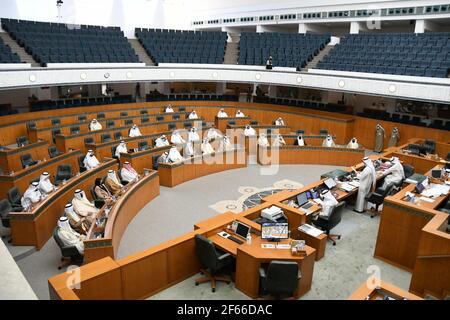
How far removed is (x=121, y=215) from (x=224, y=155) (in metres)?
5.67

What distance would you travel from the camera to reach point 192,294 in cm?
612

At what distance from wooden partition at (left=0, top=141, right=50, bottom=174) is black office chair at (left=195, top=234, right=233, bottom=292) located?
799cm

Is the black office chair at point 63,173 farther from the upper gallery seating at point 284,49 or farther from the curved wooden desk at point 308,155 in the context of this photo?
the upper gallery seating at point 284,49

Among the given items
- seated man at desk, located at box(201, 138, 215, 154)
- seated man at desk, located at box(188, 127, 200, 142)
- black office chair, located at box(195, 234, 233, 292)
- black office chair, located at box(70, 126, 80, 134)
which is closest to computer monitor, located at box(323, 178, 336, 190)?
black office chair, located at box(195, 234, 233, 292)

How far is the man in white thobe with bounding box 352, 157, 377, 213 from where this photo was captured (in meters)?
9.23

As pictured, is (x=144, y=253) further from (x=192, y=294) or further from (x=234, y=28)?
(x=234, y=28)

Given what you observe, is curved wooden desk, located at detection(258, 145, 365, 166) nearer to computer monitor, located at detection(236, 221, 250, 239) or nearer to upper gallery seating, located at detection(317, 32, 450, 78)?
upper gallery seating, located at detection(317, 32, 450, 78)

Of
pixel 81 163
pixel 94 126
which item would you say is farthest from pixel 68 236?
pixel 94 126

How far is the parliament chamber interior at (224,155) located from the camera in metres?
6.16

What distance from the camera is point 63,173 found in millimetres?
10484

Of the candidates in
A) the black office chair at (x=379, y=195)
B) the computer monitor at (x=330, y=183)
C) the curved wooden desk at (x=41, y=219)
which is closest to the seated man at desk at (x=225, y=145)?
the computer monitor at (x=330, y=183)

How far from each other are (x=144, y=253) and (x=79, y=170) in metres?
6.75

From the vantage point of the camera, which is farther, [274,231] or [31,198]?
[31,198]

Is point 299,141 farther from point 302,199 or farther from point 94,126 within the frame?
point 94,126
